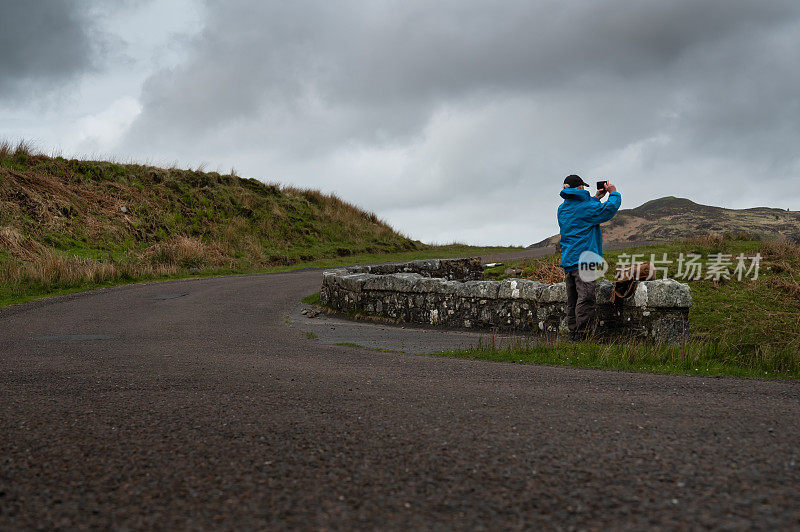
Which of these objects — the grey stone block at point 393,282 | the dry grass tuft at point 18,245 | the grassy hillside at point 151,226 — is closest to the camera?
the grey stone block at point 393,282

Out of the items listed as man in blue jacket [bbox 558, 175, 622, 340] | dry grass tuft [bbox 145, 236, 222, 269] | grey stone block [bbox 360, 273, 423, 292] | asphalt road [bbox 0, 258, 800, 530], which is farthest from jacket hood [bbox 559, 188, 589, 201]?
dry grass tuft [bbox 145, 236, 222, 269]

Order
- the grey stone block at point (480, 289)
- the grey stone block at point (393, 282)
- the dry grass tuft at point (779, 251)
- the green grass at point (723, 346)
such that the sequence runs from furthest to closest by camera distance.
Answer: the dry grass tuft at point (779, 251)
the grey stone block at point (393, 282)
the grey stone block at point (480, 289)
the green grass at point (723, 346)

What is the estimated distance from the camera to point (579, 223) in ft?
28.6

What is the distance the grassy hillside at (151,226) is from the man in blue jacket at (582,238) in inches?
526

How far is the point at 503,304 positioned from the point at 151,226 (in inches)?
895

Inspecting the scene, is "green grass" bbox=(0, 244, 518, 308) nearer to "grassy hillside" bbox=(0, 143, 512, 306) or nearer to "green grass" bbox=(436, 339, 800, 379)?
"grassy hillside" bbox=(0, 143, 512, 306)

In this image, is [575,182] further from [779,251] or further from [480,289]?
[779,251]

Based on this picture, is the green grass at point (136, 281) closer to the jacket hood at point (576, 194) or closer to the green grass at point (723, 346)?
the jacket hood at point (576, 194)

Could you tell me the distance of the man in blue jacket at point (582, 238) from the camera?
8.62m

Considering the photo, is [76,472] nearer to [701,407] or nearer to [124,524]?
[124,524]

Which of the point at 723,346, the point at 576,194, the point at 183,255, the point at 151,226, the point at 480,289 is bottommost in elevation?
the point at 723,346

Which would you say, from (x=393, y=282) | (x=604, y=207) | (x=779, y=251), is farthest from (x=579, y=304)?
(x=779, y=251)

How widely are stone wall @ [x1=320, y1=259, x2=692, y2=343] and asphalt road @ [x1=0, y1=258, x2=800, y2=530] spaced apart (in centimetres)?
258

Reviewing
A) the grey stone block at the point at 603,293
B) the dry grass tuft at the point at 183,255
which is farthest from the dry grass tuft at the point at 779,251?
the dry grass tuft at the point at 183,255
